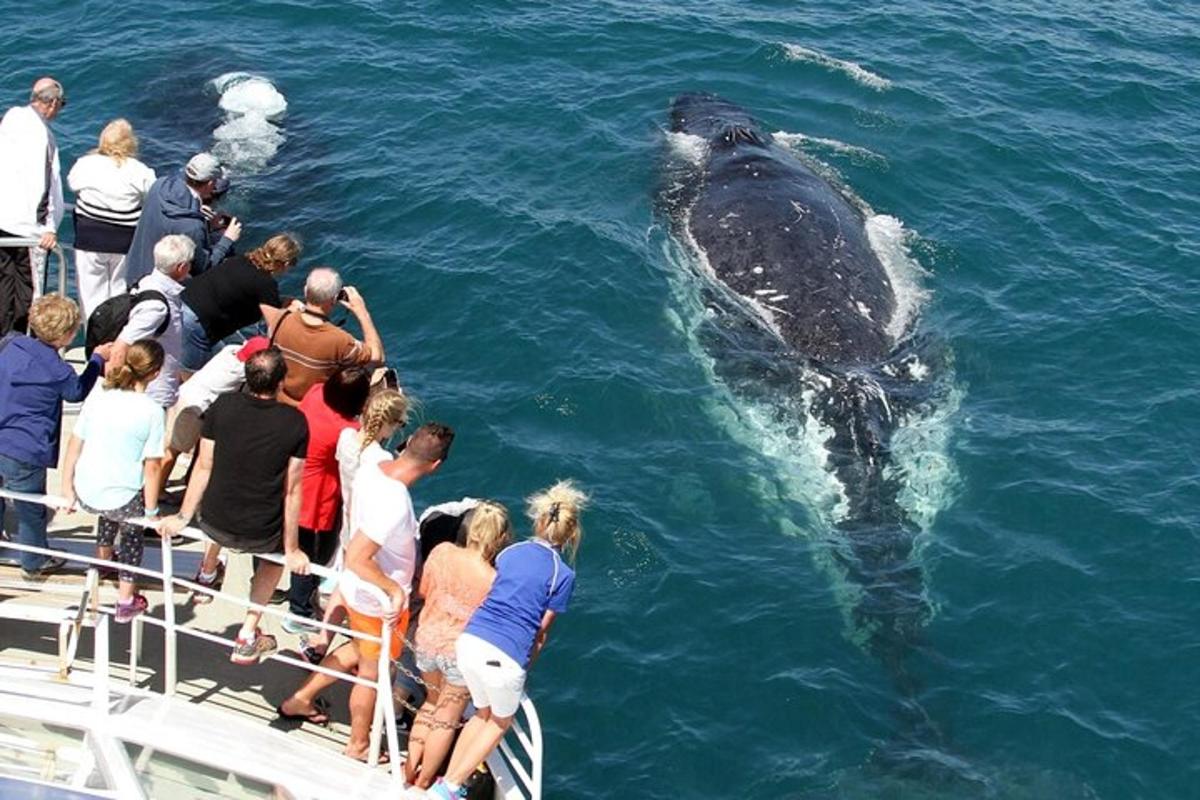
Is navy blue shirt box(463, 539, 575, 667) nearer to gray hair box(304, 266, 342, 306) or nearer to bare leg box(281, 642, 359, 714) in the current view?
bare leg box(281, 642, 359, 714)

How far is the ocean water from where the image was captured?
51.0 feet

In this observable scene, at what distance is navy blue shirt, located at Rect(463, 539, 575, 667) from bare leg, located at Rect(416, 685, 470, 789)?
2.05ft

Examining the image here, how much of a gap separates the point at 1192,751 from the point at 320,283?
1057 cm

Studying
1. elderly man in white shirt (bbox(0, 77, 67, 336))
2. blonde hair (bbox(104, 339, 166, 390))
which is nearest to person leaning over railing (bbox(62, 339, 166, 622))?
blonde hair (bbox(104, 339, 166, 390))

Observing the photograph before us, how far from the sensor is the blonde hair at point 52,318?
11680 mm

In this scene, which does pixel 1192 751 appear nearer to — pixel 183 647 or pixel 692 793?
pixel 692 793

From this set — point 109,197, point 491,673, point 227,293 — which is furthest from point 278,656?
point 109,197

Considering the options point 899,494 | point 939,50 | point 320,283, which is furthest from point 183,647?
point 939,50

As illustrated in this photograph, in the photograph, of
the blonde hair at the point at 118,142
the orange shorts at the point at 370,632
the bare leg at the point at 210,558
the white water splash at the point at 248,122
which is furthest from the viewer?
the white water splash at the point at 248,122

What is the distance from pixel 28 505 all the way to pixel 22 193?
458cm

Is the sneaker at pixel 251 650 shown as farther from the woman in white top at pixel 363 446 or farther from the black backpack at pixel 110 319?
the black backpack at pixel 110 319

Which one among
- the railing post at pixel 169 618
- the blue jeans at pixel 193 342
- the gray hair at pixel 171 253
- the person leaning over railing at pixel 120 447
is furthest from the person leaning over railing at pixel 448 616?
the gray hair at pixel 171 253

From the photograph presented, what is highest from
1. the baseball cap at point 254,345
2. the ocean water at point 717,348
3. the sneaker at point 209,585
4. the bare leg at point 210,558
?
the baseball cap at point 254,345

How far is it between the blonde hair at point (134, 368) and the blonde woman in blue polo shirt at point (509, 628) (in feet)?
11.1
